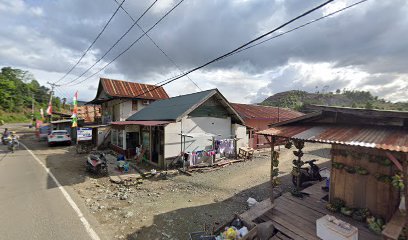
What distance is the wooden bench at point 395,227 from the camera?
183 inches

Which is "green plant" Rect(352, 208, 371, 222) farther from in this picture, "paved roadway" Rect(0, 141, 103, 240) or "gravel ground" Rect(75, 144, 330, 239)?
"paved roadway" Rect(0, 141, 103, 240)

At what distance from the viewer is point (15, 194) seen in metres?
9.01

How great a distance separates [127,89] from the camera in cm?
2628

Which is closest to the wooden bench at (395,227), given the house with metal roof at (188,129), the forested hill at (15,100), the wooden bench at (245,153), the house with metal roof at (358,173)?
the house with metal roof at (358,173)

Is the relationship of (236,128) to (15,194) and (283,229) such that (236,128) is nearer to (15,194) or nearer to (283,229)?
(283,229)

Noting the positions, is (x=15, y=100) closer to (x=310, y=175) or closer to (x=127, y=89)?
(x=127, y=89)

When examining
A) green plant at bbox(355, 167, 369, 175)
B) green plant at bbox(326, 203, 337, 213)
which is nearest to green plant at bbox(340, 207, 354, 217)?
green plant at bbox(326, 203, 337, 213)

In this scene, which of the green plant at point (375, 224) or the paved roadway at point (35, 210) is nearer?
the green plant at point (375, 224)

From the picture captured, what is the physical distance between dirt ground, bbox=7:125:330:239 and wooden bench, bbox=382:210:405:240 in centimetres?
441

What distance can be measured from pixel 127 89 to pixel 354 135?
82.4 feet

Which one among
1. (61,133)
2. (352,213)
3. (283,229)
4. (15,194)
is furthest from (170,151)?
(61,133)

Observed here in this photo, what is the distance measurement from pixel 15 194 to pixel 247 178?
37.2 ft

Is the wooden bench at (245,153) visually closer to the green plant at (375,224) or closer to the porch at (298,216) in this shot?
the porch at (298,216)

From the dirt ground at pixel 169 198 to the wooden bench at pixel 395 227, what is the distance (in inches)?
174
